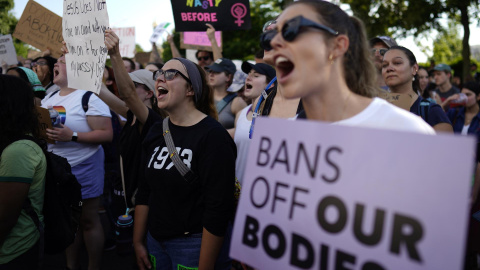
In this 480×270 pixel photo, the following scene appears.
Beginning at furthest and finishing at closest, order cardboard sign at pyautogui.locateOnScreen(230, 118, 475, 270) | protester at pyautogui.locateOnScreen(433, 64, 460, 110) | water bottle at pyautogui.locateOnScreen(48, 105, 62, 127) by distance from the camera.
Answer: protester at pyautogui.locateOnScreen(433, 64, 460, 110), water bottle at pyautogui.locateOnScreen(48, 105, 62, 127), cardboard sign at pyautogui.locateOnScreen(230, 118, 475, 270)

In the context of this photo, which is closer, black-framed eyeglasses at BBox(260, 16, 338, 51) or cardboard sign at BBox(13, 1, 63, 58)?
black-framed eyeglasses at BBox(260, 16, 338, 51)

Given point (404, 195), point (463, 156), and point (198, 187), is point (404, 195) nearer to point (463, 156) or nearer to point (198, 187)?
point (463, 156)

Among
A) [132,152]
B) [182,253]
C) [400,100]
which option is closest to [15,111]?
[132,152]

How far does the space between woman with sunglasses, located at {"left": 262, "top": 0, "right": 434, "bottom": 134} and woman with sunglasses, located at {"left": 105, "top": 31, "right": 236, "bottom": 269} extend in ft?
3.04

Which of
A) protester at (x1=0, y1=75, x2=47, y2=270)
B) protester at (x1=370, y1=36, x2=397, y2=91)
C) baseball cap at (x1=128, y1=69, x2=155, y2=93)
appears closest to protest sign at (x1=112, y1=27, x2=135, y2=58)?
baseball cap at (x1=128, y1=69, x2=155, y2=93)

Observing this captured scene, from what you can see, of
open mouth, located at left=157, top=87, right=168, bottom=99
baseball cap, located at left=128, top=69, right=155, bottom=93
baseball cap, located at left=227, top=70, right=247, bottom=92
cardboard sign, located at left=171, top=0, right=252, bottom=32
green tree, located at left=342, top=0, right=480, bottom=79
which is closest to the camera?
open mouth, located at left=157, top=87, right=168, bottom=99

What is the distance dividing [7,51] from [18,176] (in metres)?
4.88

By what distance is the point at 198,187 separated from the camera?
2.45 m

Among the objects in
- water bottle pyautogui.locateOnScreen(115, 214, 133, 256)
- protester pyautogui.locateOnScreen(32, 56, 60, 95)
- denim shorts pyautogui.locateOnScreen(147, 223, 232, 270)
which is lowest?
water bottle pyautogui.locateOnScreen(115, 214, 133, 256)

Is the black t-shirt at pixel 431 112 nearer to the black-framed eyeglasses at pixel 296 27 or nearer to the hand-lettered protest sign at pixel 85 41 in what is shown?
the black-framed eyeglasses at pixel 296 27

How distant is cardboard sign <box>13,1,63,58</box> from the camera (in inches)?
211

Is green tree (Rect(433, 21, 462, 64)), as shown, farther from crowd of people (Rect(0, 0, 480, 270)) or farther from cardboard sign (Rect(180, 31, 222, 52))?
crowd of people (Rect(0, 0, 480, 270))

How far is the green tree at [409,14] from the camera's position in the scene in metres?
16.3

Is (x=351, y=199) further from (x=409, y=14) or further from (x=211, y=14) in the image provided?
(x=409, y=14)
